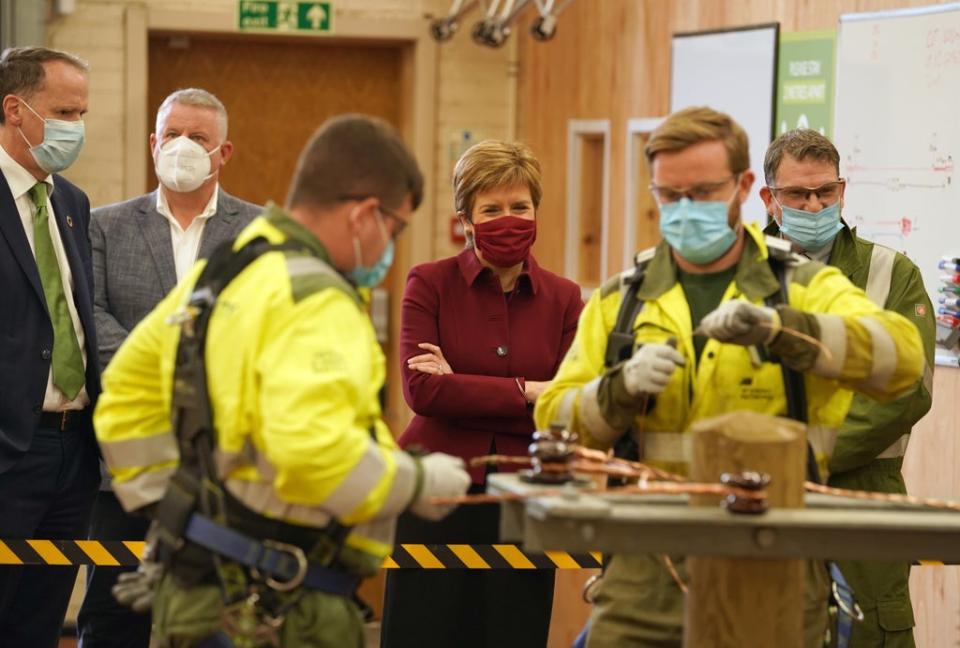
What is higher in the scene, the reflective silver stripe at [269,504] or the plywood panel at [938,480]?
the reflective silver stripe at [269,504]

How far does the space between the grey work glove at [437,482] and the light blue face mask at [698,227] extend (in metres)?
0.56

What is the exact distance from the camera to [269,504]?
2414 mm

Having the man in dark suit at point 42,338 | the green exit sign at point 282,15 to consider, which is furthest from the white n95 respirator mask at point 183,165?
the green exit sign at point 282,15

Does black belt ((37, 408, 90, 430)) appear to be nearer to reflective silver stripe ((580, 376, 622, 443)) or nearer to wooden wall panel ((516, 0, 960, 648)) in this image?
reflective silver stripe ((580, 376, 622, 443))

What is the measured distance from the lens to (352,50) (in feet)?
26.7

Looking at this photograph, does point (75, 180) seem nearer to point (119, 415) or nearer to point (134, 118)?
point (134, 118)

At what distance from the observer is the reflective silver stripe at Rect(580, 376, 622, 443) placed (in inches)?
106

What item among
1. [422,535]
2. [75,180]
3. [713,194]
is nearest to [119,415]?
[713,194]

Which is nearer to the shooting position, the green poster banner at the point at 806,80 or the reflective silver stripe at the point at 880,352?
the reflective silver stripe at the point at 880,352

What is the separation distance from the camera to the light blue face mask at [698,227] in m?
2.68

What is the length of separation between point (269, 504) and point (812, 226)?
1.79 meters

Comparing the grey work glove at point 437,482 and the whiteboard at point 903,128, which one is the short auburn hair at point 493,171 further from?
the whiteboard at point 903,128

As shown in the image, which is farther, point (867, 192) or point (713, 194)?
point (867, 192)

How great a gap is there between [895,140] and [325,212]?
296 centimetres
